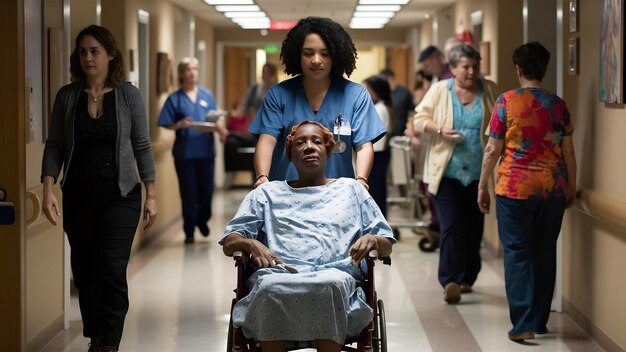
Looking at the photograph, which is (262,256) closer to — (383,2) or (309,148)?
(309,148)

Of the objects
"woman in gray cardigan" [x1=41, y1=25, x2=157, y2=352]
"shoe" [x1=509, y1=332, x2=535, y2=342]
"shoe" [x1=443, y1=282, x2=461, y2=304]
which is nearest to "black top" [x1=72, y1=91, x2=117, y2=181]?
"woman in gray cardigan" [x1=41, y1=25, x2=157, y2=352]

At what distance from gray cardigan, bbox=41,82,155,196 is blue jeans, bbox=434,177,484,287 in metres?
2.42

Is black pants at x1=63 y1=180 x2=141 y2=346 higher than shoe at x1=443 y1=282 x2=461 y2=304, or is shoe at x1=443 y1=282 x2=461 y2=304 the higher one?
black pants at x1=63 y1=180 x2=141 y2=346

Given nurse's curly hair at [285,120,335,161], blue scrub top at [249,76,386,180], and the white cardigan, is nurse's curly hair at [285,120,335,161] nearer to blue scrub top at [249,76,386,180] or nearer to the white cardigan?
blue scrub top at [249,76,386,180]

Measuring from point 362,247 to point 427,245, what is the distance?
585cm

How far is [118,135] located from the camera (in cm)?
527

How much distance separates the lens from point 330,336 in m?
4.09

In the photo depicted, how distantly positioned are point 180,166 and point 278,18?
580cm

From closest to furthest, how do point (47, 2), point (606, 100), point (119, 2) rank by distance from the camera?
point (606, 100) < point (47, 2) < point (119, 2)

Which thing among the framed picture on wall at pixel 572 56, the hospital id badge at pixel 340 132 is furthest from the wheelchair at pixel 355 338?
the framed picture on wall at pixel 572 56

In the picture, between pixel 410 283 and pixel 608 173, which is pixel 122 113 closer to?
pixel 608 173

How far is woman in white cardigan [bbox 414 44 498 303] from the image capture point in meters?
7.19

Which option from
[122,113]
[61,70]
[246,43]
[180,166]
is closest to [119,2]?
[180,166]

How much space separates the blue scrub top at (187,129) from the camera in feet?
34.2
